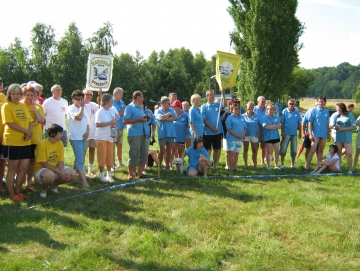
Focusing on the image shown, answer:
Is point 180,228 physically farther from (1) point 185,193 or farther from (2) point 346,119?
(2) point 346,119

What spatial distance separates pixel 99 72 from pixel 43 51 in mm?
48562

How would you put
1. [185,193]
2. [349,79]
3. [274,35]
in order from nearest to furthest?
[185,193] → [274,35] → [349,79]

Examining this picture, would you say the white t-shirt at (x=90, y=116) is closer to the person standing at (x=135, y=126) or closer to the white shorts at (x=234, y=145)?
the person standing at (x=135, y=126)

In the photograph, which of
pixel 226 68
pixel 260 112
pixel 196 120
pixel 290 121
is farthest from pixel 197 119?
pixel 290 121

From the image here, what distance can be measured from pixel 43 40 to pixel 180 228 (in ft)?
175

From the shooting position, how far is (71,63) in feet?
164

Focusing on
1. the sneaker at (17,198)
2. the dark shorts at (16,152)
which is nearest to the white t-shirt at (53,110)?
the dark shorts at (16,152)

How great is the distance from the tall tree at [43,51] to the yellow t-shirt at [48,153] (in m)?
49.7

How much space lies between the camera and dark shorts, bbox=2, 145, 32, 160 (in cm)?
602

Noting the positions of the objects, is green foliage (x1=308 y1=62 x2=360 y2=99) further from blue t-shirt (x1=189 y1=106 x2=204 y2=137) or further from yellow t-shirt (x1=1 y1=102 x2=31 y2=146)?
yellow t-shirt (x1=1 y1=102 x2=31 y2=146)

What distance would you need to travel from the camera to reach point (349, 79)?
129625mm

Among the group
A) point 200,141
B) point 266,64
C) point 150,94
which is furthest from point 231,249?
point 150,94

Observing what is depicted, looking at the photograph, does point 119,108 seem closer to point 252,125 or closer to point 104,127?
point 104,127

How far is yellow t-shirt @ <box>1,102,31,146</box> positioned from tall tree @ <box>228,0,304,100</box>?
23.0 m
